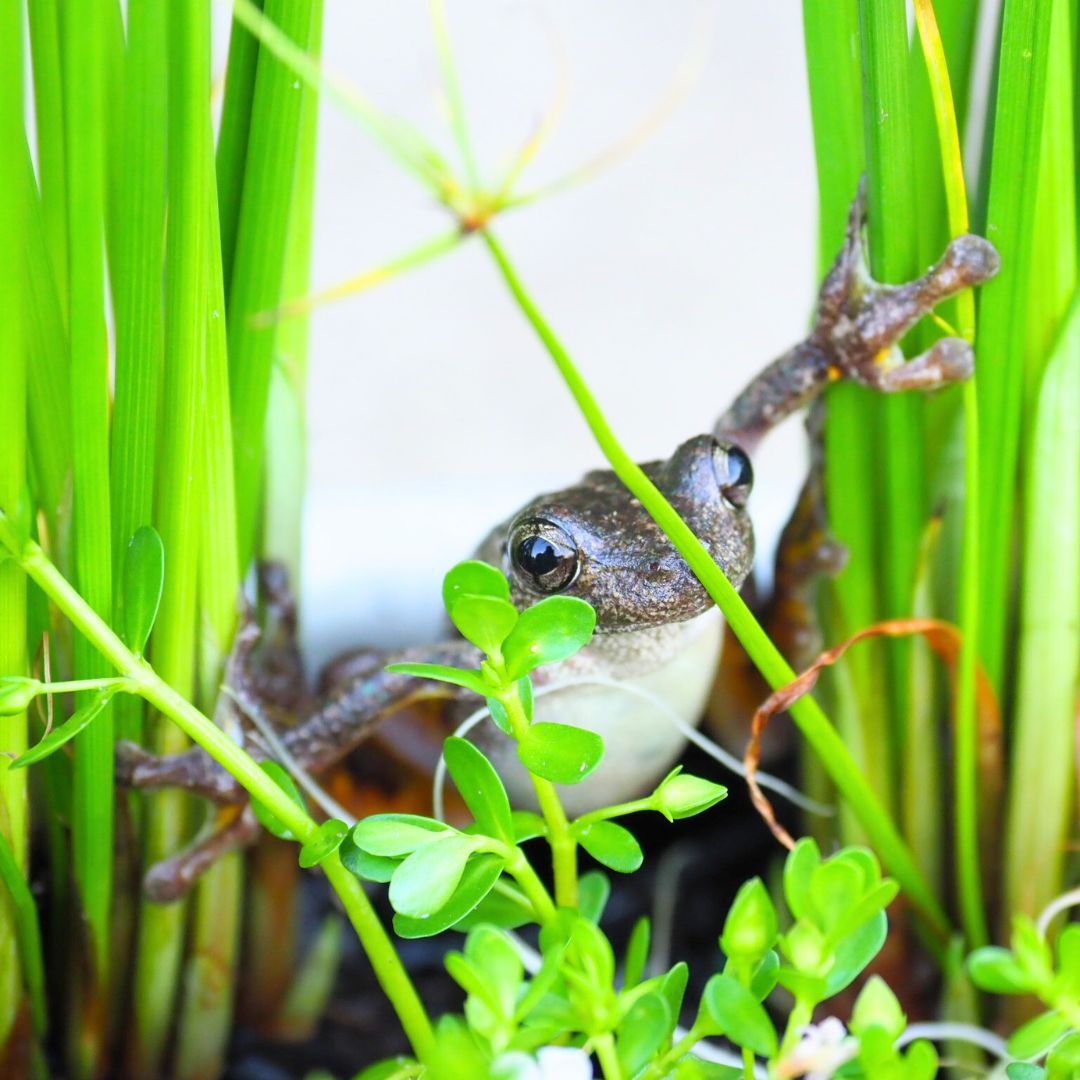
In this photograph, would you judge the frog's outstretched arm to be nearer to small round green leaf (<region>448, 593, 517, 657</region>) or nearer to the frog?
the frog

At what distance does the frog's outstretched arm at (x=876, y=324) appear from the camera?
454 millimetres

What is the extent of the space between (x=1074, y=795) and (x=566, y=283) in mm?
822

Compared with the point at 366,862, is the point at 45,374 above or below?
above

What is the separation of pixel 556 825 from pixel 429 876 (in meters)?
0.05

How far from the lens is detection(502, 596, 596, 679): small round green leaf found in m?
→ 0.33

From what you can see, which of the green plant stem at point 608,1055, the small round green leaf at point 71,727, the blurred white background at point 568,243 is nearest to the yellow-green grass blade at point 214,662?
the small round green leaf at point 71,727

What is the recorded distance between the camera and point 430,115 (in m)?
1.23

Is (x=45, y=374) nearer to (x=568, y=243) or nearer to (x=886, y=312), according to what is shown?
(x=886, y=312)

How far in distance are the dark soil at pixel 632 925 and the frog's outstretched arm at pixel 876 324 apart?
250mm

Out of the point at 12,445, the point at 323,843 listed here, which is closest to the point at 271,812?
the point at 323,843

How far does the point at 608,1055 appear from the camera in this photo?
0.32 m

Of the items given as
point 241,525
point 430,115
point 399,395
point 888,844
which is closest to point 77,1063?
point 241,525

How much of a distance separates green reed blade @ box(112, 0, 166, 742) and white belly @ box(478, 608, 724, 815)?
26cm

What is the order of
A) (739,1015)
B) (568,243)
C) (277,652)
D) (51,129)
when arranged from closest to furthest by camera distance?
1. (739,1015)
2. (51,129)
3. (277,652)
4. (568,243)
